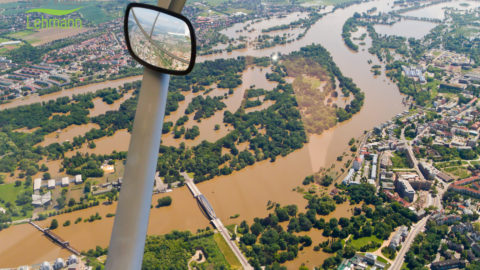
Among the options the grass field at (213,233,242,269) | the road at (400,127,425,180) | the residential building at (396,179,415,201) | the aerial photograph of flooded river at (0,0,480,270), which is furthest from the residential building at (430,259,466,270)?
the grass field at (213,233,242,269)

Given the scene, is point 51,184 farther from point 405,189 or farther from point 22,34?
point 22,34

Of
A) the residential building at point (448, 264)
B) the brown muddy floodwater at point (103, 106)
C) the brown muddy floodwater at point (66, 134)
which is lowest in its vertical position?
the residential building at point (448, 264)

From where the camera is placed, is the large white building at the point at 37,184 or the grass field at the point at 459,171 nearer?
the large white building at the point at 37,184

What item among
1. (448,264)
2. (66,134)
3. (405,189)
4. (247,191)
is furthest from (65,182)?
(448,264)

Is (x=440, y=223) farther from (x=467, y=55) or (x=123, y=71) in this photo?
(x=467, y=55)

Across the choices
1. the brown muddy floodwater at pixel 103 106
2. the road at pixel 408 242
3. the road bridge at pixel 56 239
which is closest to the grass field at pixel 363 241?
the road at pixel 408 242

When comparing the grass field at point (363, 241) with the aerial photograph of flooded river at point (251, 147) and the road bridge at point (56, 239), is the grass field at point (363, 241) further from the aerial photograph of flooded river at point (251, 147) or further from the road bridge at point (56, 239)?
the road bridge at point (56, 239)

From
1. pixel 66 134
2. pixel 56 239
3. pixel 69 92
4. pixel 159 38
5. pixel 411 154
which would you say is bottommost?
pixel 56 239
